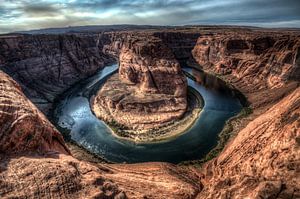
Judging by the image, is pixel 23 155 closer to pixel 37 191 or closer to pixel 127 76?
pixel 37 191

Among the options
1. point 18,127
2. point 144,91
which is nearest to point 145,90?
point 144,91

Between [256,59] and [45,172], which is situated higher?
[256,59]

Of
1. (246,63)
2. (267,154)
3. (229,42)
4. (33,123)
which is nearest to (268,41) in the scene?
(246,63)

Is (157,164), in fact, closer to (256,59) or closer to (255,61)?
(255,61)

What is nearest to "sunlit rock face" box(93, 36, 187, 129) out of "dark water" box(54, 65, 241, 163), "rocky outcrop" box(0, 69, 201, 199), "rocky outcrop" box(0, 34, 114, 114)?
"dark water" box(54, 65, 241, 163)

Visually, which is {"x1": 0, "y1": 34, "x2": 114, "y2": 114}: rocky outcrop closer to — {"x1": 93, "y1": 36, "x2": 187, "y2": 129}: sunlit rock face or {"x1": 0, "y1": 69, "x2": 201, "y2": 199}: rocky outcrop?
{"x1": 93, "y1": 36, "x2": 187, "y2": 129}: sunlit rock face

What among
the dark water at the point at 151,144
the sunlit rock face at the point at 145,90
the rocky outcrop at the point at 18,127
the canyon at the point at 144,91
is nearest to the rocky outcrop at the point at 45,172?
the rocky outcrop at the point at 18,127

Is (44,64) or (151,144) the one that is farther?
(44,64)
